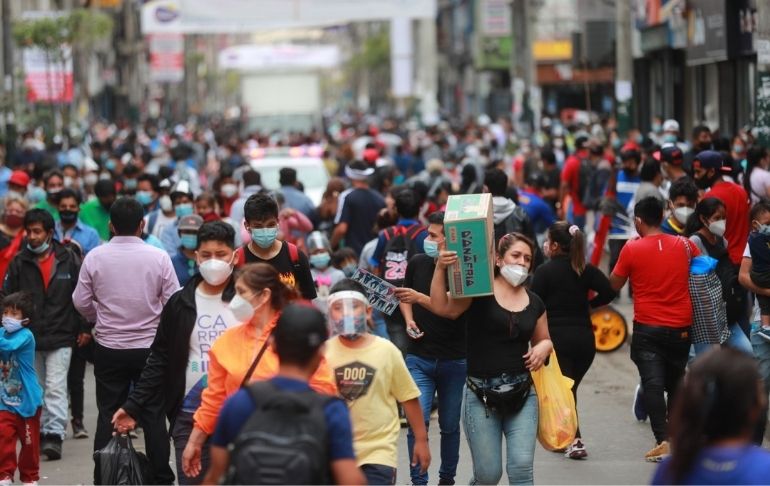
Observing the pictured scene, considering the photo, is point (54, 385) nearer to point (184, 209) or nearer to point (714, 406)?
point (184, 209)

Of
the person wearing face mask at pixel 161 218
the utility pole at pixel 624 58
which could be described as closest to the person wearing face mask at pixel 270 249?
the person wearing face mask at pixel 161 218

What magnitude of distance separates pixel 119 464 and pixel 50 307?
335 centimetres

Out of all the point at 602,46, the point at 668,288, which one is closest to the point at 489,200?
the point at 668,288

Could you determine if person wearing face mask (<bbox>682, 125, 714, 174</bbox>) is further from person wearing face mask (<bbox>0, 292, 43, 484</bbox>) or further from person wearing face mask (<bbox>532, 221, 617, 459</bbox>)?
person wearing face mask (<bbox>0, 292, 43, 484</bbox>)

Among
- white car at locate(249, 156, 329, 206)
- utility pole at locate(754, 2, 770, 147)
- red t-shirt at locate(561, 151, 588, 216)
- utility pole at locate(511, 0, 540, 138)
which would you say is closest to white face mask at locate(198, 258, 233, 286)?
utility pole at locate(754, 2, 770, 147)

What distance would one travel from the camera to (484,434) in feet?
25.4

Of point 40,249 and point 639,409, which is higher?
point 40,249

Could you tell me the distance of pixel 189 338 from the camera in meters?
7.22

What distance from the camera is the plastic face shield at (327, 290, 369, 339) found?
252 inches

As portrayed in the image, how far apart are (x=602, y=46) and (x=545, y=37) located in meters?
18.4

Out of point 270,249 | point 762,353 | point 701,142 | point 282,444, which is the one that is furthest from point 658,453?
point 701,142

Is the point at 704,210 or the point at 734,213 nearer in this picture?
the point at 704,210

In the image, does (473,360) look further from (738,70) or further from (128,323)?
(738,70)

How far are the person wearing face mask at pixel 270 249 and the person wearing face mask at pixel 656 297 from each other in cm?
212
